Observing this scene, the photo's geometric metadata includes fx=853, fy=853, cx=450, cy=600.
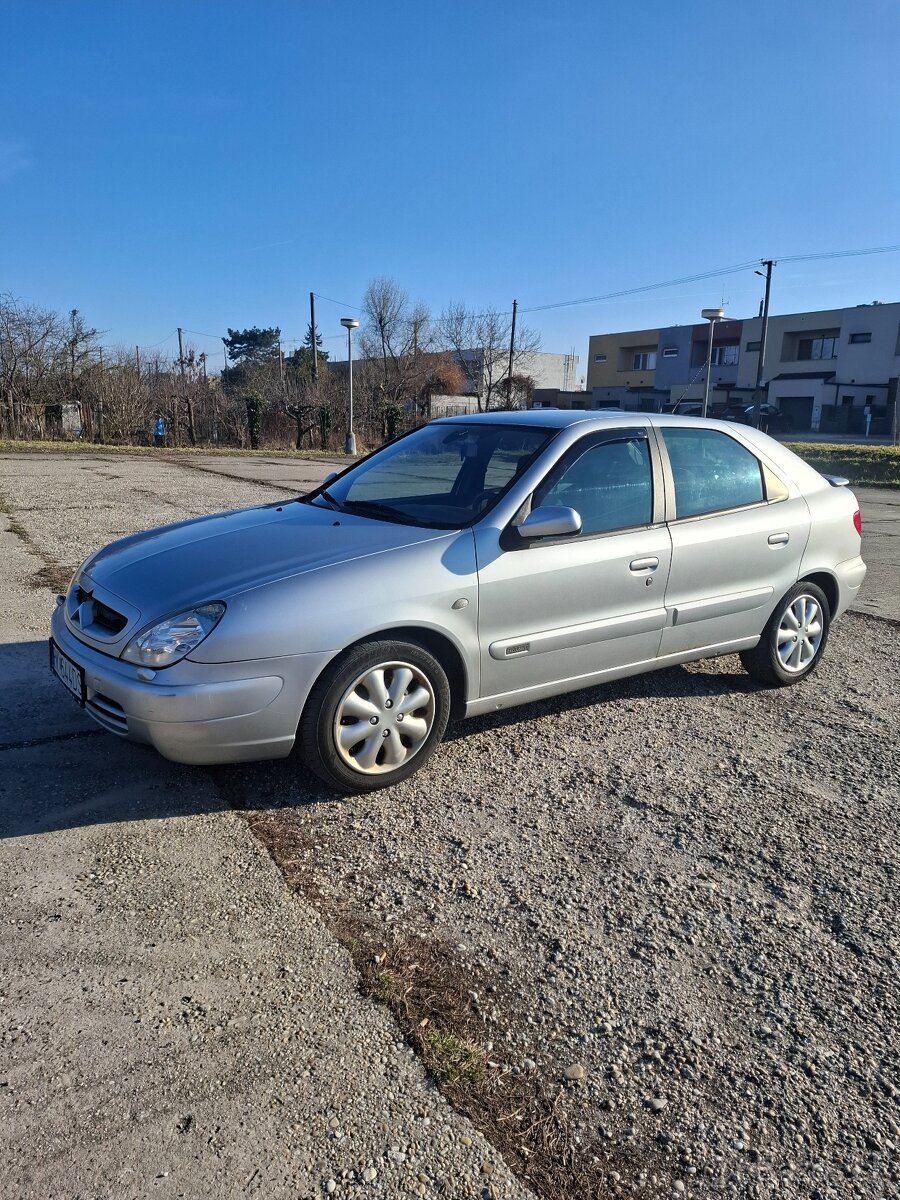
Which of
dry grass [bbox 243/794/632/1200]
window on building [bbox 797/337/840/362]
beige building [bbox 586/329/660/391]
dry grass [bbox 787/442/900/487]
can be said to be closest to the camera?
dry grass [bbox 243/794/632/1200]

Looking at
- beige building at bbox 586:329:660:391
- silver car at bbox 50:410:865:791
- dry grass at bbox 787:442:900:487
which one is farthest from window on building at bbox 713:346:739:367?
silver car at bbox 50:410:865:791

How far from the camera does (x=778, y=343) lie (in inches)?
2469

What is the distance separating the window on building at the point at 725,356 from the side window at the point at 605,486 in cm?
6849

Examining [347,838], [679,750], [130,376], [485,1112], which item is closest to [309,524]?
[347,838]

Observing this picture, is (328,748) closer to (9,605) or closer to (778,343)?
(9,605)

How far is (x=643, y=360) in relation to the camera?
75125mm

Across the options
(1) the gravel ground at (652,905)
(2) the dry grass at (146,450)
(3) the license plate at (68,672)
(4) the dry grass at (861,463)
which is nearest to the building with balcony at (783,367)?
(4) the dry grass at (861,463)

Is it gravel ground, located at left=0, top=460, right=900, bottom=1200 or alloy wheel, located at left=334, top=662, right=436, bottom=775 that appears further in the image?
alloy wheel, located at left=334, top=662, right=436, bottom=775

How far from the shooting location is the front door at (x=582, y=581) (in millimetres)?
3801

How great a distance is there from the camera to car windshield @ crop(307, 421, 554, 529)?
13.5 feet

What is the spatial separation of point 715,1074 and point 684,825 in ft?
4.36

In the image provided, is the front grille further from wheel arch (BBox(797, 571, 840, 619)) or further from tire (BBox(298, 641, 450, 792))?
wheel arch (BBox(797, 571, 840, 619))

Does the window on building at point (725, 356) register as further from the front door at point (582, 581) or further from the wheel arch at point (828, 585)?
the front door at point (582, 581)

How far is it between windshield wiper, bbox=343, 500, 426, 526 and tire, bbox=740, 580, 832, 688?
90.0 inches
